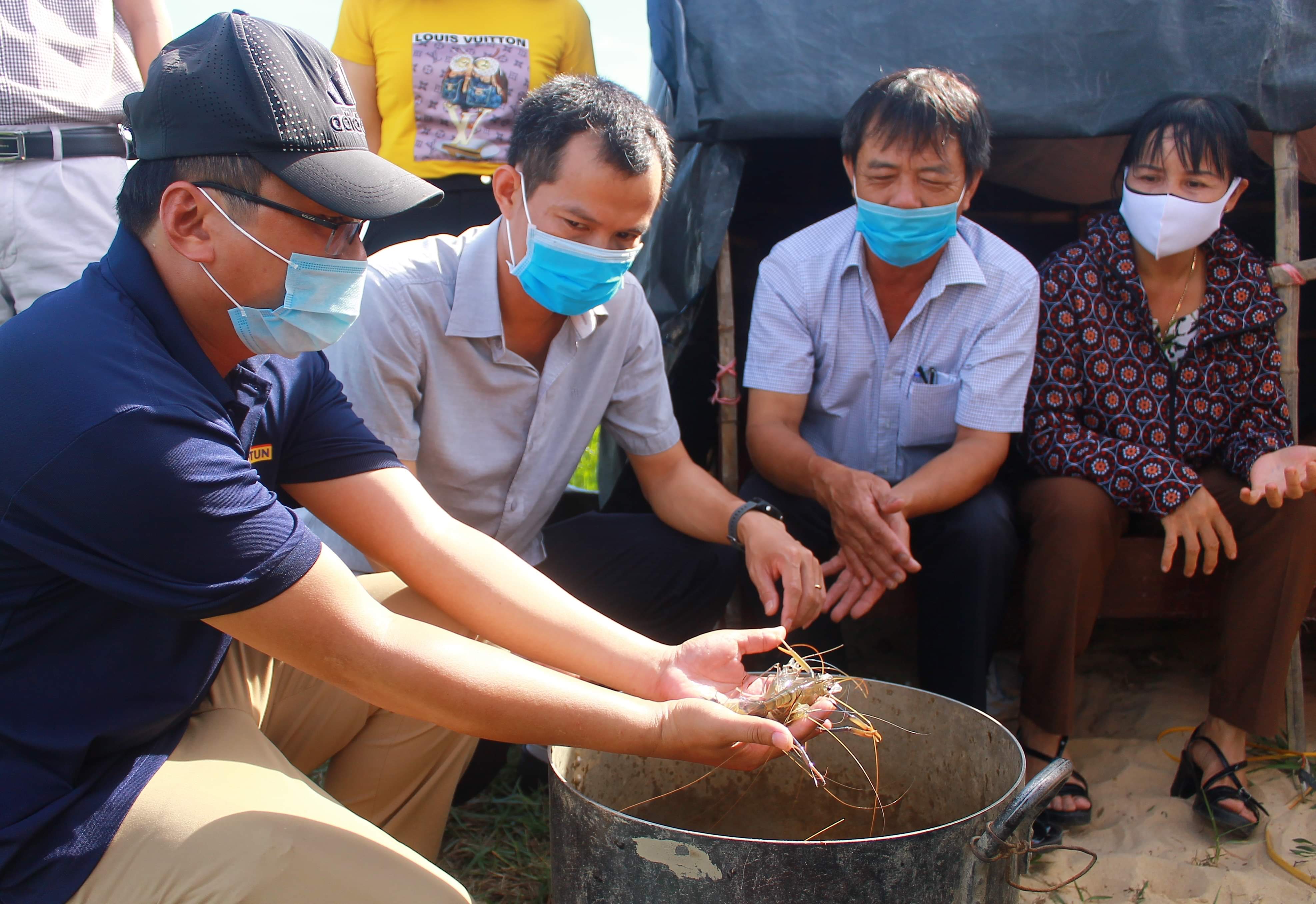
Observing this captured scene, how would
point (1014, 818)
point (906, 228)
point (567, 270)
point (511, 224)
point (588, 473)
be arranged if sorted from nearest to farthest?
point (1014, 818)
point (567, 270)
point (511, 224)
point (906, 228)
point (588, 473)

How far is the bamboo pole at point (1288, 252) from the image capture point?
121 inches

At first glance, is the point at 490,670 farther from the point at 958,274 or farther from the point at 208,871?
the point at 958,274

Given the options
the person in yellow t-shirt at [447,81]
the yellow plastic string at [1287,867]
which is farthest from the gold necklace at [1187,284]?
the person in yellow t-shirt at [447,81]

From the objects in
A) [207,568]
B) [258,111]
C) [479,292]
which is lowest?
[207,568]

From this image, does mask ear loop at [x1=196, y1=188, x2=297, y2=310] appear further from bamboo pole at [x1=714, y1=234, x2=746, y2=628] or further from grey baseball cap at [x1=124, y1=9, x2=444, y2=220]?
bamboo pole at [x1=714, y1=234, x2=746, y2=628]

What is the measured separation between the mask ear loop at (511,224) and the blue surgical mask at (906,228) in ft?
3.39

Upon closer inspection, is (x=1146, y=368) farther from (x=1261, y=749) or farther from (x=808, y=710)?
(x=808, y=710)

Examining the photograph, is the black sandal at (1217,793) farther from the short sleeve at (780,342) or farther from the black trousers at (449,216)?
the black trousers at (449,216)

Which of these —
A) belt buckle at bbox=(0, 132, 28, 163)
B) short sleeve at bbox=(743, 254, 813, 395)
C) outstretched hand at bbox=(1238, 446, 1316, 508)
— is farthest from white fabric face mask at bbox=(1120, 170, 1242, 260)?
belt buckle at bbox=(0, 132, 28, 163)

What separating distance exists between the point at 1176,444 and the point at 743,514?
1.45 metres

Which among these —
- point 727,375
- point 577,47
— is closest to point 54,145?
point 577,47

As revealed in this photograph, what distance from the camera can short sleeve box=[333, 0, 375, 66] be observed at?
3.51 m

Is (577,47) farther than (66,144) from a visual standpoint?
Yes

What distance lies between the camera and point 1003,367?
293 cm
